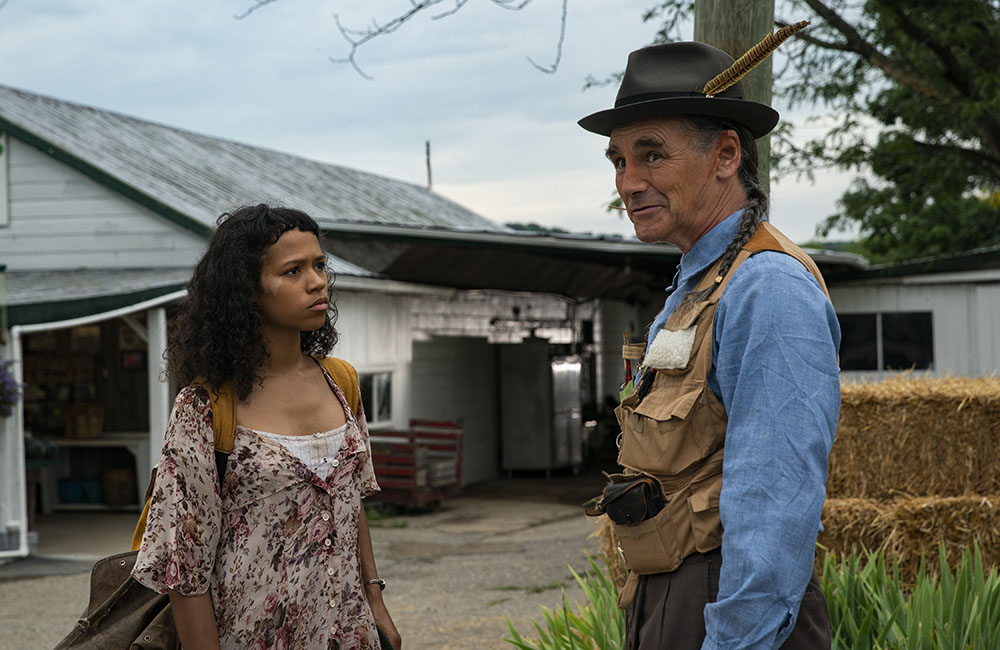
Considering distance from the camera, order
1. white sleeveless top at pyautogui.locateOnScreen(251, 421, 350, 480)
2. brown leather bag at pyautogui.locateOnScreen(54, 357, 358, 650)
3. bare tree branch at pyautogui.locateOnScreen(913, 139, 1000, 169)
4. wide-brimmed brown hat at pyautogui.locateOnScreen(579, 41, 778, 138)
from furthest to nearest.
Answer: bare tree branch at pyautogui.locateOnScreen(913, 139, 1000, 169), white sleeveless top at pyautogui.locateOnScreen(251, 421, 350, 480), brown leather bag at pyautogui.locateOnScreen(54, 357, 358, 650), wide-brimmed brown hat at pyautogui.locateOnScreen(579, 41, 778, 138)

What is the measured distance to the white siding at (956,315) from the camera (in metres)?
12.6

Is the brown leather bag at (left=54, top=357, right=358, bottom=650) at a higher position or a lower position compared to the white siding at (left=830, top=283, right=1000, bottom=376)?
lower

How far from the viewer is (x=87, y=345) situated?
45.7 ft

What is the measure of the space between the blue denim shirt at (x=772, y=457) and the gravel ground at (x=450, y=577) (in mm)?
4618

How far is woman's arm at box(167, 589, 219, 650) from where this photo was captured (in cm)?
254

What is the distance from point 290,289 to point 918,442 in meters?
4.51

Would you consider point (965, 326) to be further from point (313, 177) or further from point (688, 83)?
point (688, 83)

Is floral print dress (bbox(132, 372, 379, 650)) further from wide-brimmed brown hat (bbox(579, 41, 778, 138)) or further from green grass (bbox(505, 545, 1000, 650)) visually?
green grass (bbox(505, 545, 1000, 650))

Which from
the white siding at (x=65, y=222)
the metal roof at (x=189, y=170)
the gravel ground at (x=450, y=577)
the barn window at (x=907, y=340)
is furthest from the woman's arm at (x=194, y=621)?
the barn window at (x=907, y=340)

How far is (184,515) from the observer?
2527 millimetres

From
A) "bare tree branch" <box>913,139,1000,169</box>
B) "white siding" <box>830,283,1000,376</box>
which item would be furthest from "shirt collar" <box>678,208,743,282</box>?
"bare tree branch" <box>913,139,1000,169</box>

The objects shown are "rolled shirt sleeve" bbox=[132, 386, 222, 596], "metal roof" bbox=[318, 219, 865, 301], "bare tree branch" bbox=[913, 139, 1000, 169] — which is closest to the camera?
"rolled shirt sleeve" bbox=[132, 386, 222, 596]

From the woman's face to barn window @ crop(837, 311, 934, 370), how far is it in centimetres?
1125

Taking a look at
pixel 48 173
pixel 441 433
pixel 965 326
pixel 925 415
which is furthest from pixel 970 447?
pixel 48 173
